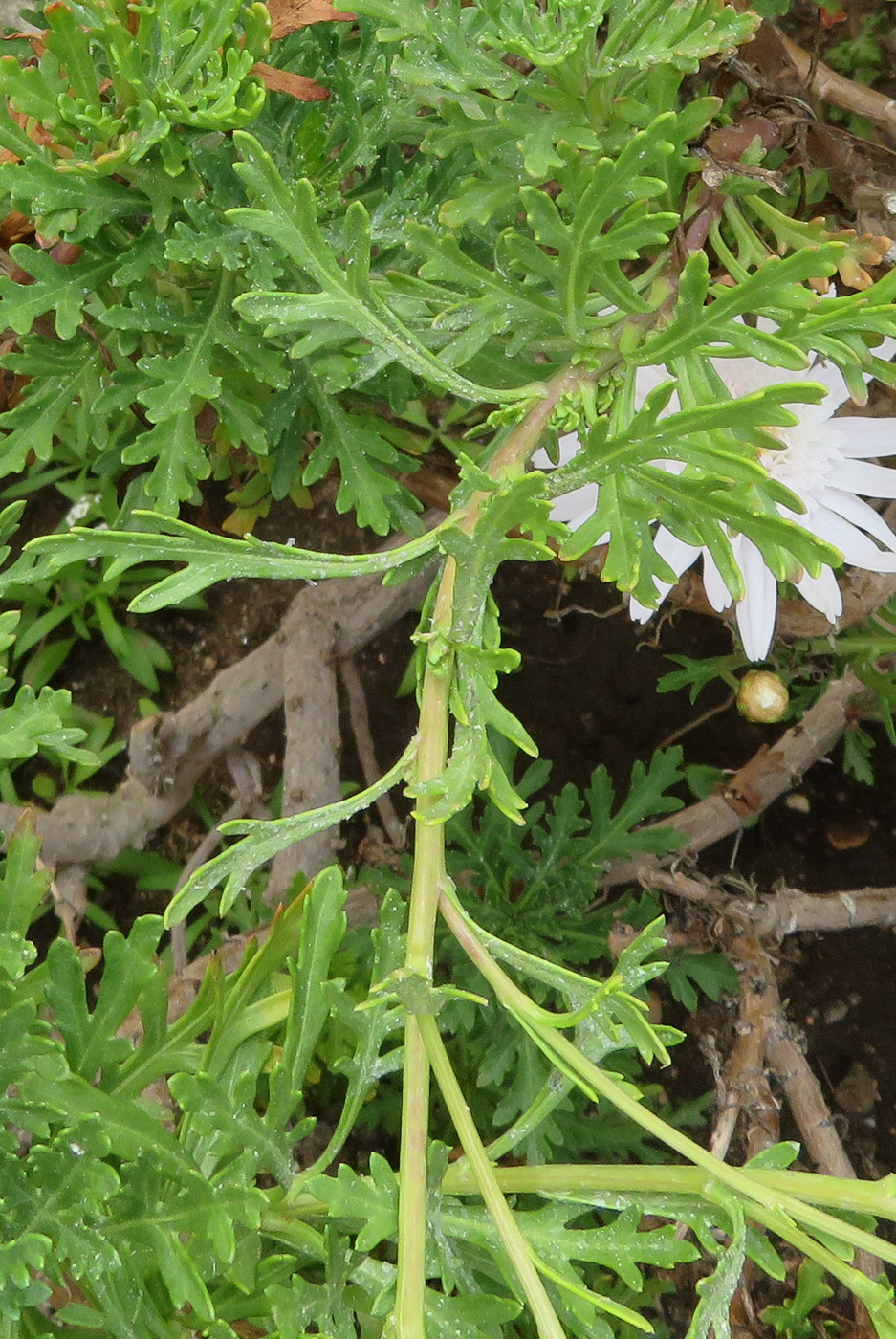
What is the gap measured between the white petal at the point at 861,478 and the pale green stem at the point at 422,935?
1.09 feet

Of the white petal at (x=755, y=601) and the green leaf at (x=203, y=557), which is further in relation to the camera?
the white petal at (x=755, y=601)

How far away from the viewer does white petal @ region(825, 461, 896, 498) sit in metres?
0.84

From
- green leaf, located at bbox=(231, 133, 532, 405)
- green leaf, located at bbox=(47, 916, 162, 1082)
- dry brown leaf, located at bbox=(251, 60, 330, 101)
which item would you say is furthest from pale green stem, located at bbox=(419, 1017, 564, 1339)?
dry brown leaf, located at bbox=(251, 60, 330, 101)

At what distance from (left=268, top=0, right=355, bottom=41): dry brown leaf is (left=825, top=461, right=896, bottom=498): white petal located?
500mm

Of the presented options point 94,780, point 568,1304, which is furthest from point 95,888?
point 568,1304

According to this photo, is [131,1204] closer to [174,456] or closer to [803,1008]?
[174,456]

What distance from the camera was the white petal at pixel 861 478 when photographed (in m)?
0.84

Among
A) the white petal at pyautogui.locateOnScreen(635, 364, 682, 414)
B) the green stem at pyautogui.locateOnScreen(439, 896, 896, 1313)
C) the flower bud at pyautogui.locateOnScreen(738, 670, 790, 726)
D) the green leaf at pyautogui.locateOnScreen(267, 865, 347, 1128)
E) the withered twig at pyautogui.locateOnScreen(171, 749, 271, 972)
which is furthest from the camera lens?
the withered twig at pyautogui.locateOnScreen(171, 749, 271, 972)

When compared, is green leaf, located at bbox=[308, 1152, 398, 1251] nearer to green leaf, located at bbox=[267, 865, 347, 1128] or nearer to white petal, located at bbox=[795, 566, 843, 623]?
green leaf, located at bbox=[267, 865, 347, 1128]

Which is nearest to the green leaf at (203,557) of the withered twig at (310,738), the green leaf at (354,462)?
the green leaf at (354,462)

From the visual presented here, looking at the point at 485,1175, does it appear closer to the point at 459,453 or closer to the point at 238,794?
the point at 459,453

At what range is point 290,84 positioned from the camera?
768mm

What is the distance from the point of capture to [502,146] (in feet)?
2.36

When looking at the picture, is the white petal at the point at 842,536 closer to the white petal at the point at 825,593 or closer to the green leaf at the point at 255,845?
the white petal at the point at 825,593
